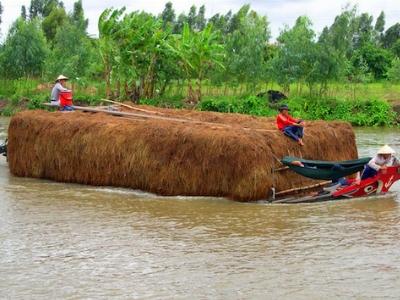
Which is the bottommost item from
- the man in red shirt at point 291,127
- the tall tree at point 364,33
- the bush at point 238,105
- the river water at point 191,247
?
the river water at point 191,247

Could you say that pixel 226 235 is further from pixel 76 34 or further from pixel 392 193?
pixel 76 34

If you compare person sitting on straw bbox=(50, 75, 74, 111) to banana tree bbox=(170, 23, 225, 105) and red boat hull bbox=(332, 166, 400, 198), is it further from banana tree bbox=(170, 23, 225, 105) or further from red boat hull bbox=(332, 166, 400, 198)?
banana tree bbox=(170, 23, 225, 105)


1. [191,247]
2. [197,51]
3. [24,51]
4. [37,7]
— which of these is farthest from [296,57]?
[37,7]

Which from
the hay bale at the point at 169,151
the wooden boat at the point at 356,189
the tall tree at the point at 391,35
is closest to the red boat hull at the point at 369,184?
the wooden boat at the point at 356,189

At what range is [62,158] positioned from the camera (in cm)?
1335

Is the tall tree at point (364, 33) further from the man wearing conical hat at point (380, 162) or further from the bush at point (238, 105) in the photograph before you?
the man wearing conical hat at point (380, 162)

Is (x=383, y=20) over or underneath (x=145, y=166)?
over

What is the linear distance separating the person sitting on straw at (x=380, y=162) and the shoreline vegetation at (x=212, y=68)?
15.2 m

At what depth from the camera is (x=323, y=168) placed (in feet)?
36.9

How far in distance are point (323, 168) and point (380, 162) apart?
97 cm

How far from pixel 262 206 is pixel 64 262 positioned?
389cm

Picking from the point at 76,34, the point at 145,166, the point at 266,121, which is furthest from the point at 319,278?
the point at 76,34

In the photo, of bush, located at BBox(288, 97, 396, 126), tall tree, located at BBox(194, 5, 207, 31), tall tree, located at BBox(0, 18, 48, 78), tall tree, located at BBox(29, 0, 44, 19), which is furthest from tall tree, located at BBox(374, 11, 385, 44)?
tall tree, located at BBox(29, 0, 44, 19)

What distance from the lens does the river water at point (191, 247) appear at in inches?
285
